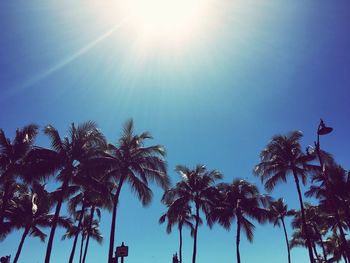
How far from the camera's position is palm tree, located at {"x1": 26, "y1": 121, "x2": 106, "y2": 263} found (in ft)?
61.1

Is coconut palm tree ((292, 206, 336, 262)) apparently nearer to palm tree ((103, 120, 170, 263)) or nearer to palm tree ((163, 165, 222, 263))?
palm tree ((163, 165, 222, 263))

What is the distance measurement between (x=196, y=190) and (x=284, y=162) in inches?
338

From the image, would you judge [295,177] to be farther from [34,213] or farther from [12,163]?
[34,213]

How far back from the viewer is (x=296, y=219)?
133 ft

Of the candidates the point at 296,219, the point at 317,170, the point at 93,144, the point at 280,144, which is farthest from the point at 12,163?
the point at 296,219

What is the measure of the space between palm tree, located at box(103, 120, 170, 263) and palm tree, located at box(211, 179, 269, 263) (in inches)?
384

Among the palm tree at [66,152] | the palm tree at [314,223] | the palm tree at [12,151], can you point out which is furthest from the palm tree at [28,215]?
the palm tree at [314,223]

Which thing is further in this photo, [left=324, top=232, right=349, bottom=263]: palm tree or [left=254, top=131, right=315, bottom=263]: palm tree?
[left=324, top=232, right=349, bottom=263]: palm tree

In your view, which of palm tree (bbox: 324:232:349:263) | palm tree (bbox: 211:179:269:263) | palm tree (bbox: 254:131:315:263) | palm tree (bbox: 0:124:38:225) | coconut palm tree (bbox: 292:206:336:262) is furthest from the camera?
palm tree (bbox: 324:232:349:263)

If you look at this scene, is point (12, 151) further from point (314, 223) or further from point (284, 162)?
point (314, 223)

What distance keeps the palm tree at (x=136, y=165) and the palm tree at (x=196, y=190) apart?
7.06m

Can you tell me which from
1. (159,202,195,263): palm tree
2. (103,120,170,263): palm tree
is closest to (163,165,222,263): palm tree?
(159,202,195,263): palm tree

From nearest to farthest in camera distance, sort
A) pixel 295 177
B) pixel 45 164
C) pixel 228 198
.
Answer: pixel 45 164 < pixel 295 177 < pixel 228 198

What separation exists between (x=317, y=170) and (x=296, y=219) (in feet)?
60.8
